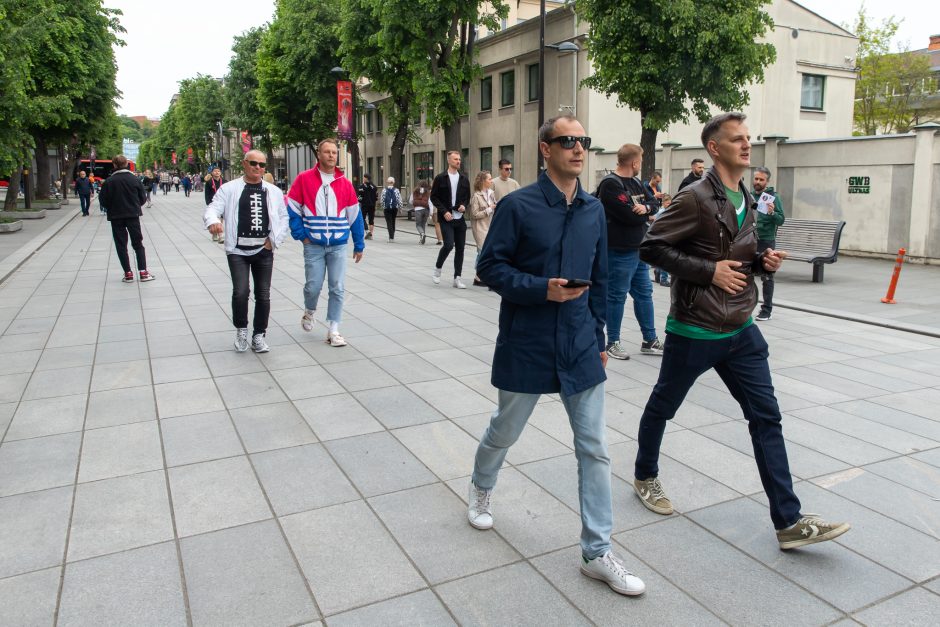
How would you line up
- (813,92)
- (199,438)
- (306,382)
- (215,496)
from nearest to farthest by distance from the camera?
1. (215,496)
2. (199,438)
3. (306,382)
4. (813,92)

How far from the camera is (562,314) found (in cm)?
313

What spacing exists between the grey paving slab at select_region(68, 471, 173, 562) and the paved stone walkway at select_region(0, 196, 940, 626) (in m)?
0.02

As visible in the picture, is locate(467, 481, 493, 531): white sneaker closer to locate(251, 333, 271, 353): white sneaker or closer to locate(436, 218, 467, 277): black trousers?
locate(251, 333, 271, 353): white sneaker

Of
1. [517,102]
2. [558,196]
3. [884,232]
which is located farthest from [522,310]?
[517,102]

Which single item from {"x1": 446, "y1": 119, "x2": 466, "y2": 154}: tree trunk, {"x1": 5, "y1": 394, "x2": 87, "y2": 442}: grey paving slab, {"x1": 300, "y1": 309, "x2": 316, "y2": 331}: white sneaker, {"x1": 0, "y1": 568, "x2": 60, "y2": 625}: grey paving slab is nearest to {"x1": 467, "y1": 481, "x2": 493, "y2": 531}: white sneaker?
{"x1": 0, "y1": 568, "x2": 60, "y2": 625}: grey paving slab

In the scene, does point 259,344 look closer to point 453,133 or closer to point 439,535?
point 439,535

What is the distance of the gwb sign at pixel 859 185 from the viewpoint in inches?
643

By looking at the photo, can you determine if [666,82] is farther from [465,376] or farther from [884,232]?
[465,376]

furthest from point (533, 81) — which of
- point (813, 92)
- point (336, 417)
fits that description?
point (336, 417)

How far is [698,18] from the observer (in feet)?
63.0

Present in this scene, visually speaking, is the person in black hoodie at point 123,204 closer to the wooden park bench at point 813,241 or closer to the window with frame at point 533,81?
the wooden park bench at point 813,241

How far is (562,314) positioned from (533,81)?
2878 centimetres

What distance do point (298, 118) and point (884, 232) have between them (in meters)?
32.1

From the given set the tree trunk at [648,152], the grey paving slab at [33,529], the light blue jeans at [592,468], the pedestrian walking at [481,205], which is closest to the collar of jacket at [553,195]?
the light blue jeans at [592,468]
